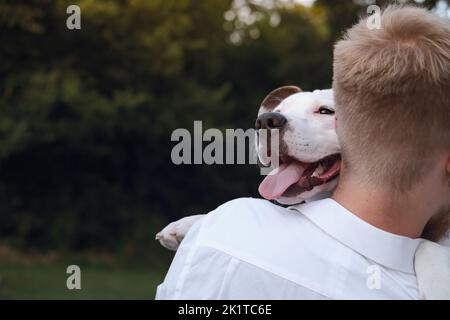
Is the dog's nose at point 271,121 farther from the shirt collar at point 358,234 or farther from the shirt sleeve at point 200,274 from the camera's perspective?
the shirt sleeve at point 200,274

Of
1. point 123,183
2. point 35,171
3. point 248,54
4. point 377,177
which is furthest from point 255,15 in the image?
point 377,177

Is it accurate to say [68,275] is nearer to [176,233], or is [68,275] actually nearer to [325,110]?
[325,110]

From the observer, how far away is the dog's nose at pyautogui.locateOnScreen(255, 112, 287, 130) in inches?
119

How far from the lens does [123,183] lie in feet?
57.3

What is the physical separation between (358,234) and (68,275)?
12303mm

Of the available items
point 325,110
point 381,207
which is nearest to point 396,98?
point 381,207

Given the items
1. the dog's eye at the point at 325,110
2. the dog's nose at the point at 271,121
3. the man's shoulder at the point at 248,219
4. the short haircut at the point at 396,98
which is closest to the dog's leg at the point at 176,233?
the dog's nose at the point at 271,121

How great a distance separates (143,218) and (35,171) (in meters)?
2.50

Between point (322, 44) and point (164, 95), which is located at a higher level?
point (322, 44)

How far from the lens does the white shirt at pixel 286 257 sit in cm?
171

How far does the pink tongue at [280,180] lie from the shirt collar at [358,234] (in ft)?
2.56

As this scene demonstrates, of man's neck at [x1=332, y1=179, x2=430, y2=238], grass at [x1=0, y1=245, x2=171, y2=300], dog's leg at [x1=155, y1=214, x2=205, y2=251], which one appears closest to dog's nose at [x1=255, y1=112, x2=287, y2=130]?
dog's leg at [x1=155, y1=214, x2=205, y2=251]

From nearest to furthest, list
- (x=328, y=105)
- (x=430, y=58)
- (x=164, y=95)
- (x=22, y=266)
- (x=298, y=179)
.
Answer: (x=430, y=58) < (x=298, y=179) < (x=328, y=105) < (x=22, y=266) < (x=164, y=95)
